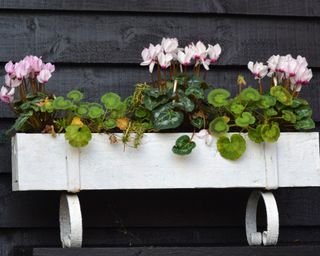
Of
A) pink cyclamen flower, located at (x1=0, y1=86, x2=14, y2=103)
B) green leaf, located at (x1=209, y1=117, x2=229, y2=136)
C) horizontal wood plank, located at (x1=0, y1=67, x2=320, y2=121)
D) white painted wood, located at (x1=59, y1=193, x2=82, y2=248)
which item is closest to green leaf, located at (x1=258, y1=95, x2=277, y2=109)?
green leaf, located at (x1=209, y1=117, x2=229, y2=136)

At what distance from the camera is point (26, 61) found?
2590 millimetres

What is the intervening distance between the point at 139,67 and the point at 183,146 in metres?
0.43

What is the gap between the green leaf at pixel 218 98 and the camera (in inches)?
103

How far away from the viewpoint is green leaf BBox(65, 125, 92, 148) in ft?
8.20

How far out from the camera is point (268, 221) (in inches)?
103

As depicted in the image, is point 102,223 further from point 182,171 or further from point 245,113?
point 245,113

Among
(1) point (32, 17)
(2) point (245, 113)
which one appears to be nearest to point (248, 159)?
(2) point (245, 113)

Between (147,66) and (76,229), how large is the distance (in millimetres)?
613

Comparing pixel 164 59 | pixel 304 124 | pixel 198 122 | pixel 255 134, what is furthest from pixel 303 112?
pixel 164 59

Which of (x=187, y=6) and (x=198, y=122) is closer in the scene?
(x=198, y=122)

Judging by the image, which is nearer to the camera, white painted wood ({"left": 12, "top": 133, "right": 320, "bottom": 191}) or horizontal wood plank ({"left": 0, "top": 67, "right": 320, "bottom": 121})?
white painted wood ({"left": 12, "top": 133, "right": 320, "bottom": 191})

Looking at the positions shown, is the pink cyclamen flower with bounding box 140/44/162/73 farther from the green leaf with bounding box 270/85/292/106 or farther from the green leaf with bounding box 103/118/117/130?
the green leaf with bounding box 270/85/292/106

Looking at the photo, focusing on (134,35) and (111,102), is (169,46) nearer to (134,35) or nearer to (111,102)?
Result: (111,102)

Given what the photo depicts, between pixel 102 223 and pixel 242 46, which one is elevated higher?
pixel 242 46
